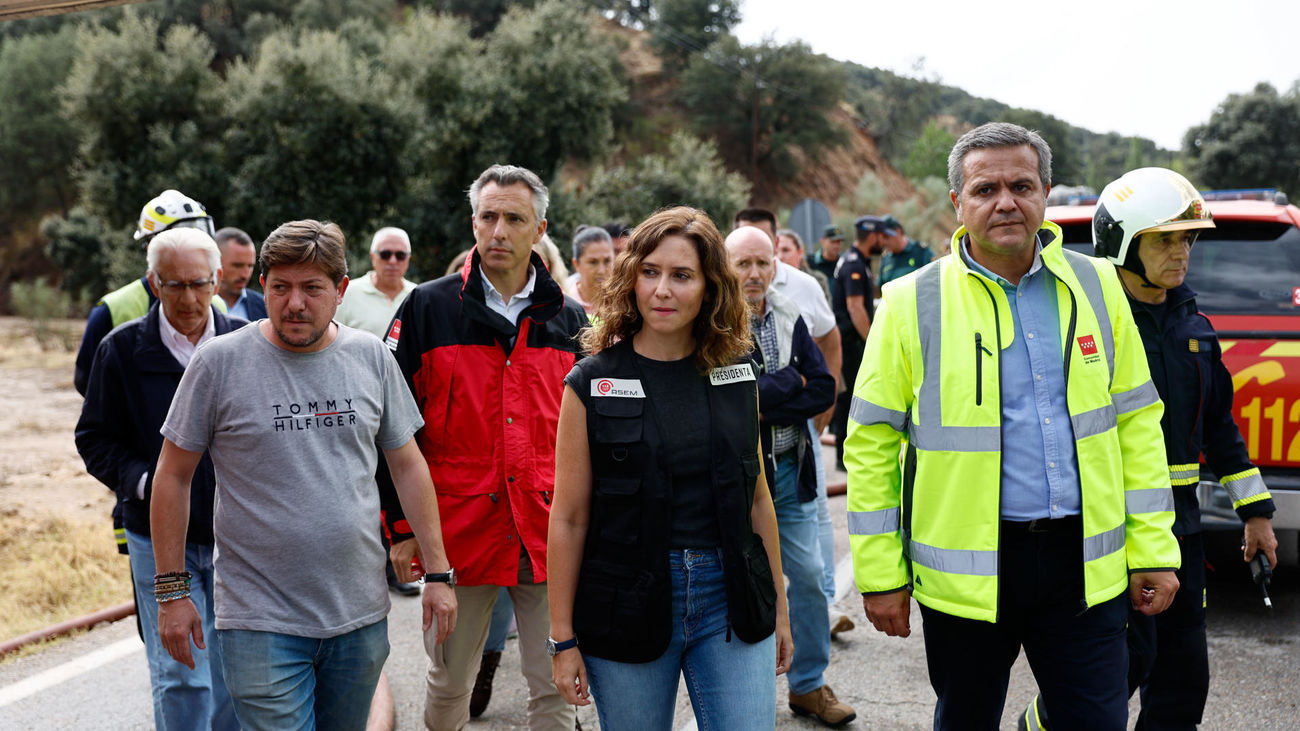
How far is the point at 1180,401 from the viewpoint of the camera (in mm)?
3371

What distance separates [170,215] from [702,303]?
3.64m

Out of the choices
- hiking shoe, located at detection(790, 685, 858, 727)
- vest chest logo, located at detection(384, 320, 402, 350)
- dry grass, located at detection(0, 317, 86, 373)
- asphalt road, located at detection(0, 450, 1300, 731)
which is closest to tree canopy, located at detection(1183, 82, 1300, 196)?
asphalt road, located at detection(0, 450, 1300, 731)

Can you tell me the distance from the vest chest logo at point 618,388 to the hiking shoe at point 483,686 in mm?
2476

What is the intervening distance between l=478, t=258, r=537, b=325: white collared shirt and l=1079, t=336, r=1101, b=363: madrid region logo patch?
1943mm

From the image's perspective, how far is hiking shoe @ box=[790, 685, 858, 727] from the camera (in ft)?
14.0

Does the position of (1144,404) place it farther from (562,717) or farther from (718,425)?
(562,717)

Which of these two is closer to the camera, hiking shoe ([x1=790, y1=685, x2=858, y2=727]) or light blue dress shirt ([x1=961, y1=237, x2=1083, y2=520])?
light blue dress shirt ([x1=961, y1=237, x2=1083, y2=520])

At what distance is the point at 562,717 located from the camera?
3594mm

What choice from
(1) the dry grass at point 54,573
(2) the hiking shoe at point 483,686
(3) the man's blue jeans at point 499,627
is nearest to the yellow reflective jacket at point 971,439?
(3) the man's blue jeans at point 499,627

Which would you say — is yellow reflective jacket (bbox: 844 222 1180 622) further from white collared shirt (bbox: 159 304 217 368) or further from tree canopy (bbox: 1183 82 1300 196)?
tree canopy (bbox: 1183 82 1300 196)

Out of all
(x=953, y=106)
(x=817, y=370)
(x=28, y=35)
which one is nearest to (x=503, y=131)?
(x=817, y=370)

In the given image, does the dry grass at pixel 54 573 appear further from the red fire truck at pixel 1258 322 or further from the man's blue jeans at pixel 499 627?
the red fire truck at pixel 1258 322

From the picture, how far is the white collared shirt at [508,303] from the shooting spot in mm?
3676

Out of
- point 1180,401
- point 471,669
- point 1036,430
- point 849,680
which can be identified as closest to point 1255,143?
point 849,680
